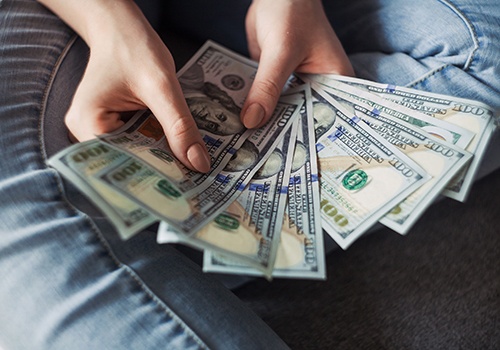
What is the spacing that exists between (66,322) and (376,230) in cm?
74

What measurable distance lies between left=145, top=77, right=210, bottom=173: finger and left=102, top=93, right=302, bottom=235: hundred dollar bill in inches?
1.8

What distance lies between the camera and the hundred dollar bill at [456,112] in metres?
0.69

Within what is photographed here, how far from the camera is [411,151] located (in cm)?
74

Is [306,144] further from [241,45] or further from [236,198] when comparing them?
[241,45]

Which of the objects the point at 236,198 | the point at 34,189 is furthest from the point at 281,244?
the point at 34,189

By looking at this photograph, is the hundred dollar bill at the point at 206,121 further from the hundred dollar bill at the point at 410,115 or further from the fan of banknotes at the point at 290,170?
the hundred dollar bill at the point at 410,115

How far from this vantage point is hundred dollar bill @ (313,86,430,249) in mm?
686

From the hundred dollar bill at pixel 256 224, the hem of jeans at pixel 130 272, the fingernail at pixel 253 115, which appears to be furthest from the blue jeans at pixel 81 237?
the fingernail at pixel 253 115

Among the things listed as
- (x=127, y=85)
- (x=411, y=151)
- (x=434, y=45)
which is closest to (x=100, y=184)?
(x=127, y=85)

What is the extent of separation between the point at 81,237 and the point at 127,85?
9.3 inches

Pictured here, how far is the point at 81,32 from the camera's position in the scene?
0.81m

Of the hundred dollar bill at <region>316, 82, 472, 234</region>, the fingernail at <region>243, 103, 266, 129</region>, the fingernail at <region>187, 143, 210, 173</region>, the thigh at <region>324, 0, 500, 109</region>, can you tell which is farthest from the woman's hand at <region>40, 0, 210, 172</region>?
the thigh at <region>324, 0, 500, 109</region>

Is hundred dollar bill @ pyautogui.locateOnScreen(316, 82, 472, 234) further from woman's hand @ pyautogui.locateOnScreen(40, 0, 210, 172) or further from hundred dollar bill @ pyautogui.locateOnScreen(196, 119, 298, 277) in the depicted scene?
woman's hand @ pyautogui.locateOnScreen(40, 0, 210, 172)

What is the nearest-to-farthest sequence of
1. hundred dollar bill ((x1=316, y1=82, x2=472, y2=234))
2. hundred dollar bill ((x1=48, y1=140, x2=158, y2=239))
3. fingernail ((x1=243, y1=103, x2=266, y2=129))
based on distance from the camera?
1. hundred dollar bill ((x1=48, y1=140, x2=158, y2=239))
2. hundred dollar bill ((x1=316, y1=82, x2=472, y2=234))
3. fingernail ((x1=243, y1=103, x2=266, y2=129))
